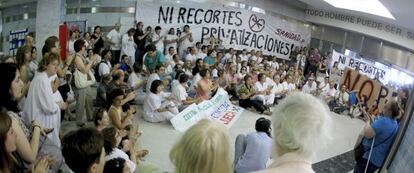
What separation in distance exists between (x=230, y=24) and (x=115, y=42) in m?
4.26

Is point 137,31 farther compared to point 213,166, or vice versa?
point 137,31

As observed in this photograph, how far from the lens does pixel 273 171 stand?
1667 millimetres

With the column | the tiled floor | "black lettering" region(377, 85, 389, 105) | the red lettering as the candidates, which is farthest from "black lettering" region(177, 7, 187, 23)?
"black lettering" region(377, 85, 389, 105)

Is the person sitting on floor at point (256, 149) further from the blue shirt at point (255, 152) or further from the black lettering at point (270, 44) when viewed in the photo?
the black lettering at point (270, 44)

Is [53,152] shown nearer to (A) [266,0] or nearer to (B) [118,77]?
(B) [118,77]

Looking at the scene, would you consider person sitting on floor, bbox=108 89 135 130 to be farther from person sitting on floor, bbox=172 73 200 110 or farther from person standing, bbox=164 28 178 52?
person standing, bbox=164 28 178 52

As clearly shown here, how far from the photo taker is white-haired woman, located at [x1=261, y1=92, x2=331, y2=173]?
1717mm

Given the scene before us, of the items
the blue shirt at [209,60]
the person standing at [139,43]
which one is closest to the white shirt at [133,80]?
the person standing at [139,43]

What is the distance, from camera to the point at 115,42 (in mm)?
11023

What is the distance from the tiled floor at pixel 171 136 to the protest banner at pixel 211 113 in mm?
164

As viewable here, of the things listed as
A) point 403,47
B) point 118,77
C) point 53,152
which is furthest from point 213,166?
point 403,47

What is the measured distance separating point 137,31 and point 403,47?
7.14m

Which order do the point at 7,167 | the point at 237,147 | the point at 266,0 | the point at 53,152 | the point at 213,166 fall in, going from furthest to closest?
the point at 266,0 < the point at 237,147 < the point at 53,152 < the point at 7,167 < the point at 213,166

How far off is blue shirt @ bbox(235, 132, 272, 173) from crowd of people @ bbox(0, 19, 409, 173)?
1 cm
